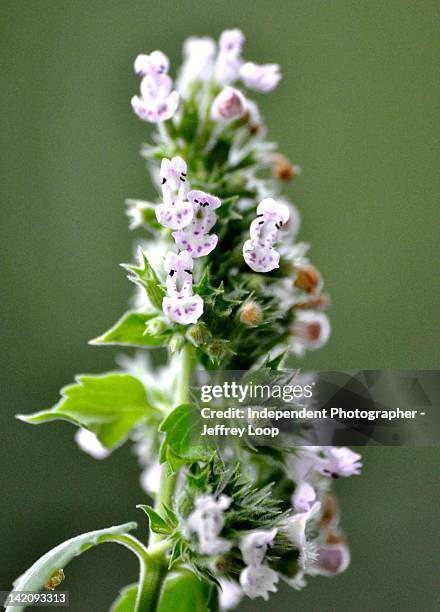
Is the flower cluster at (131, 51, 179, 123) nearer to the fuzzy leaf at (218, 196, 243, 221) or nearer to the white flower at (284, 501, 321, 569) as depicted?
the fuzzy leaf at (218, 196, 243, 221)

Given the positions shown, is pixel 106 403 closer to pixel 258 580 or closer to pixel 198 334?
pixel 198 334

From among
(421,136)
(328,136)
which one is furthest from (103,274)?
(421,136)

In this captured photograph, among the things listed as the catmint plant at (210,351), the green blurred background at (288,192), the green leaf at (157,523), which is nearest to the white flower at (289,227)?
the catmint plant at (210,351)

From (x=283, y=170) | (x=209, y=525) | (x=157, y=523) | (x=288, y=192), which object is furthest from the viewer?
(x=288, y=192)

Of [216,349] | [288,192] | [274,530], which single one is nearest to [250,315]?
[216,349]

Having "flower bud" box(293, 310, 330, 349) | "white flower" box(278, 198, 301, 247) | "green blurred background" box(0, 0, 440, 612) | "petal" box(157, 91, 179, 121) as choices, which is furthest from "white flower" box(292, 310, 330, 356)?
"green blurred background" box(0, 0, 440, 612)

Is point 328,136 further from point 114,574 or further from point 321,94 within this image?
point 114,574

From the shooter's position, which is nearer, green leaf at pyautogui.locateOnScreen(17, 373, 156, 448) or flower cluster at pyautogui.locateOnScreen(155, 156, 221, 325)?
flower cluster at pyautogui.locateOnScreen(155, 156, 221, 325)
